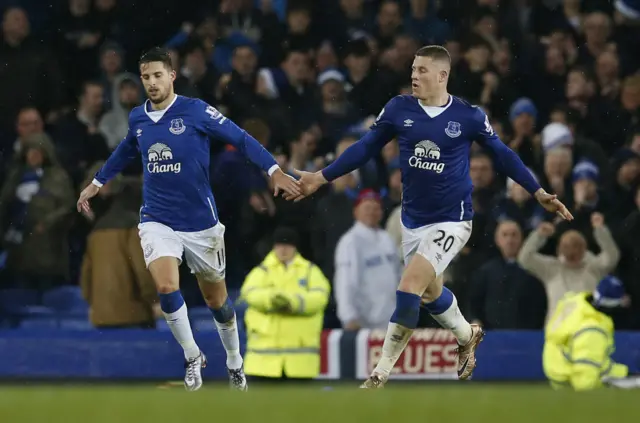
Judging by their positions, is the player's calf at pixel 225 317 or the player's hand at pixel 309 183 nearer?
the player's hand at pixel 309 183

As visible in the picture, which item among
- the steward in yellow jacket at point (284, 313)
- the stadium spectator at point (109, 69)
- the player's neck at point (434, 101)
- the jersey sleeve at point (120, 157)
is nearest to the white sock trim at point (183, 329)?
the jersey sleeve at point (120, 157)

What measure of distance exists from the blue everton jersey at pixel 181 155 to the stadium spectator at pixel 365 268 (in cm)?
392

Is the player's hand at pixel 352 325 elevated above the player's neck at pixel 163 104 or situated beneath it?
situated beneath

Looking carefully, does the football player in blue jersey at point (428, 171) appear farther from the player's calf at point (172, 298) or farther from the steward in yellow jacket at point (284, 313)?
the steward in yellow jacket at point (284, 313)

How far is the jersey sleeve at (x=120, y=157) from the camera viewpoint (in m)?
11.8

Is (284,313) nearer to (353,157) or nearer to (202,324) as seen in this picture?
(202,324)

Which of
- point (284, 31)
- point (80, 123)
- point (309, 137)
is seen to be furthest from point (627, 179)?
point (80, 123)

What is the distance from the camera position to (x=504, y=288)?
619 inches

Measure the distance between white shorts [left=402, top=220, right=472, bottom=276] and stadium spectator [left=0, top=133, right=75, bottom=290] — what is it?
19.4ft

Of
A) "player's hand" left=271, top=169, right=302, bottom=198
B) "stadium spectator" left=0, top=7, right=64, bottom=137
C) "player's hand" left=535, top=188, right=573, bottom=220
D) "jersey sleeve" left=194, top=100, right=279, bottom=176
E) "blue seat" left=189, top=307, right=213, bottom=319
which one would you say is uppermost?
"stadium spectator" left=0, top=7, right=64, bottom=137

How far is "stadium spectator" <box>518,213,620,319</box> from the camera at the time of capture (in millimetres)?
15641

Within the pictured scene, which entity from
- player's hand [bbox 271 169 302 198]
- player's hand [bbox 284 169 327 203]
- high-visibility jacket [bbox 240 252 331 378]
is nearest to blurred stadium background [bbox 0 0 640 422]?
high-visibility jacket [bbox 240 252 331 378]

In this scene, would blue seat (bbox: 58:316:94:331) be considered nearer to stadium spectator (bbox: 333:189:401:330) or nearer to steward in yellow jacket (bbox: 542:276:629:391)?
stadium spectator (bbox: 333:189:401:330)

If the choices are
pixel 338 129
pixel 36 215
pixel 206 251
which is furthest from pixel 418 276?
pixel 36 215
